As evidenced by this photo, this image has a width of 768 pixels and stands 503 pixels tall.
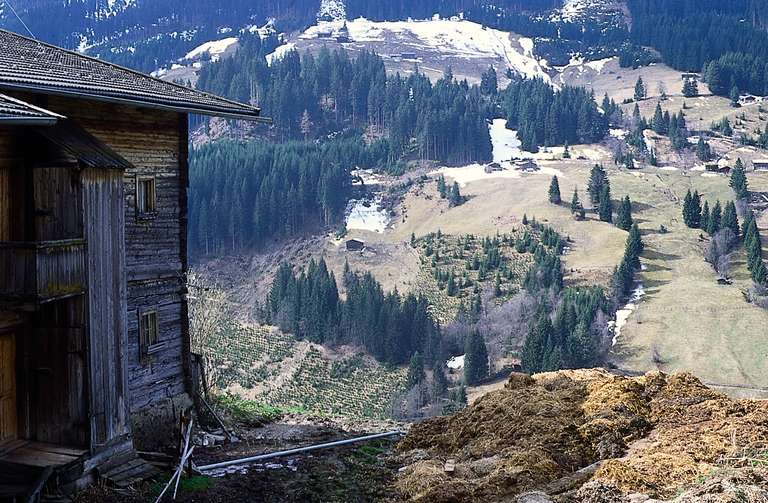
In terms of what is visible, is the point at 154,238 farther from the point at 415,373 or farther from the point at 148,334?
the point at 415,373

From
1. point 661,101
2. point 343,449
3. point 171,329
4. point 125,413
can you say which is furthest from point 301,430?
point 661,101

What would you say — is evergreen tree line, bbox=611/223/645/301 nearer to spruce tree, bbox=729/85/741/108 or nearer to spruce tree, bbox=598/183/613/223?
spruce tree, bbox=598/183/613/223

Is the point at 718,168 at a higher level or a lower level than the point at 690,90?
lower

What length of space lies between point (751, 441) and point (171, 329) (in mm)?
10066

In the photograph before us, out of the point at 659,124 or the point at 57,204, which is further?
the point at 659,124

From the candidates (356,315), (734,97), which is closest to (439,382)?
(356,315)

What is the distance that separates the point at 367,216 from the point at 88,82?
312ft

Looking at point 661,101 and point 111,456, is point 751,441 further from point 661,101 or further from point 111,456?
point 661,101

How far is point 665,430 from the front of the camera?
1261 cm

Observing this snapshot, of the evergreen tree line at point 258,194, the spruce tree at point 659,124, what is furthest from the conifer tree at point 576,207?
the spruce tree at point 659,124

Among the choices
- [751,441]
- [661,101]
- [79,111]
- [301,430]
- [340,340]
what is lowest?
[340,340]

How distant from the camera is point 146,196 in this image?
50.2 ft

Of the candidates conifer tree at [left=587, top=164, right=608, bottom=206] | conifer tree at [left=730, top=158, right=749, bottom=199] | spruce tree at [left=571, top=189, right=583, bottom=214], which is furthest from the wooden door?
conifer tree at [left=730, top=158, right=749, bottom=199]

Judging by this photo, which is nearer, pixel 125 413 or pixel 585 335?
pixel 125 413
